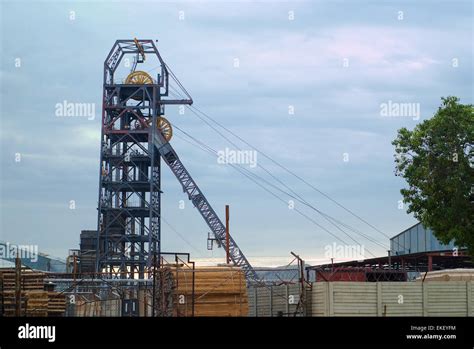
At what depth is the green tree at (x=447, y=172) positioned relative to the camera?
38.6 metres

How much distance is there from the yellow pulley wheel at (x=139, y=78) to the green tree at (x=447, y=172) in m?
41.8

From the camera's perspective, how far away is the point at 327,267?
6219 cm

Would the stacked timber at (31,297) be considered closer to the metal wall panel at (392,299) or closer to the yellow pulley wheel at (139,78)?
the metal wall panel at (392,299)

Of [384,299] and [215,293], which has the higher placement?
[215,293]

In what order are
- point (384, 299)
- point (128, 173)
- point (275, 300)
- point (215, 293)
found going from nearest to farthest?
point (215, 293), point (384, 299), point (275, 300), point (128, 173)

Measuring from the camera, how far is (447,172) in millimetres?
39062

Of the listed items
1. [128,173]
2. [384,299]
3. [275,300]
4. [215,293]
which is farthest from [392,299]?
[128,173]

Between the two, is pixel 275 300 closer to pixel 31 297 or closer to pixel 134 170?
pixel 31 297

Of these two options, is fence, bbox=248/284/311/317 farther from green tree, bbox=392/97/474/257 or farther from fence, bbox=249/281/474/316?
green tree, bbox=392/97/474/257

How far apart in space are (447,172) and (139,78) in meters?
44.2

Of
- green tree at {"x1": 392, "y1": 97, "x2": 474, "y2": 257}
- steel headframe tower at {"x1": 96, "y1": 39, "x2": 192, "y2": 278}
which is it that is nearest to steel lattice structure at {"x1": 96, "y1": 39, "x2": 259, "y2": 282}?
steel headframe tower at {"x1": 96, "y1": 39, "x2": 192, "y2": 278}
